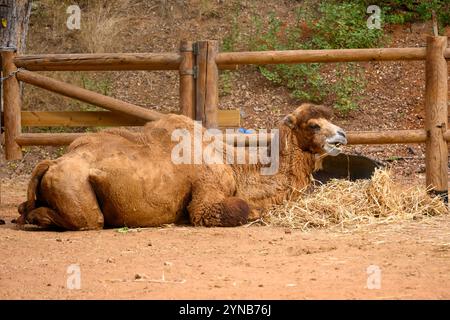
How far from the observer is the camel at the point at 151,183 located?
26.3ft

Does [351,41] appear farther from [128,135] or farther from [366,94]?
[128,135]

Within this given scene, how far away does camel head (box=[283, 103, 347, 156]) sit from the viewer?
28.4 feet

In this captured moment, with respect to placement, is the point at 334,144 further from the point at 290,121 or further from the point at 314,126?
the point at 290,121

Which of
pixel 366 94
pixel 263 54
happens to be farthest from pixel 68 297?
pixel 366 94

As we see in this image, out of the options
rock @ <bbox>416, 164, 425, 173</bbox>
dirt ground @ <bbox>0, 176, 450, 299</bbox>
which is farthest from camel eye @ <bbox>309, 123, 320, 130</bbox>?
rock @ <bbox>416, 164, 425, 173</bbox>

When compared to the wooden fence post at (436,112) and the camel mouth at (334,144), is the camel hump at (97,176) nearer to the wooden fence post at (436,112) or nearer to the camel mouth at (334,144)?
the camel mouth at (334,144)

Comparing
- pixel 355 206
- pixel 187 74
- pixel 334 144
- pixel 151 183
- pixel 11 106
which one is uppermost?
pixel 187 74

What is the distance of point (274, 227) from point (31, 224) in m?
2.44

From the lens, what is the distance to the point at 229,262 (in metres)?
6.49

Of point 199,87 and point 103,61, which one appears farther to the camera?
point 103,61

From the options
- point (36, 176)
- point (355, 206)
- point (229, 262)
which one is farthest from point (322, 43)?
point (229, 262)

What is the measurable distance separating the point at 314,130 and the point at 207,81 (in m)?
1.56

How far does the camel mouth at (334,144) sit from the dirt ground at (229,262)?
1.00m

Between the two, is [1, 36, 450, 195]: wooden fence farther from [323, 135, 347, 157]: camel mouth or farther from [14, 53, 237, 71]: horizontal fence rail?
[323, 135, 347, 157]: camel mouth
